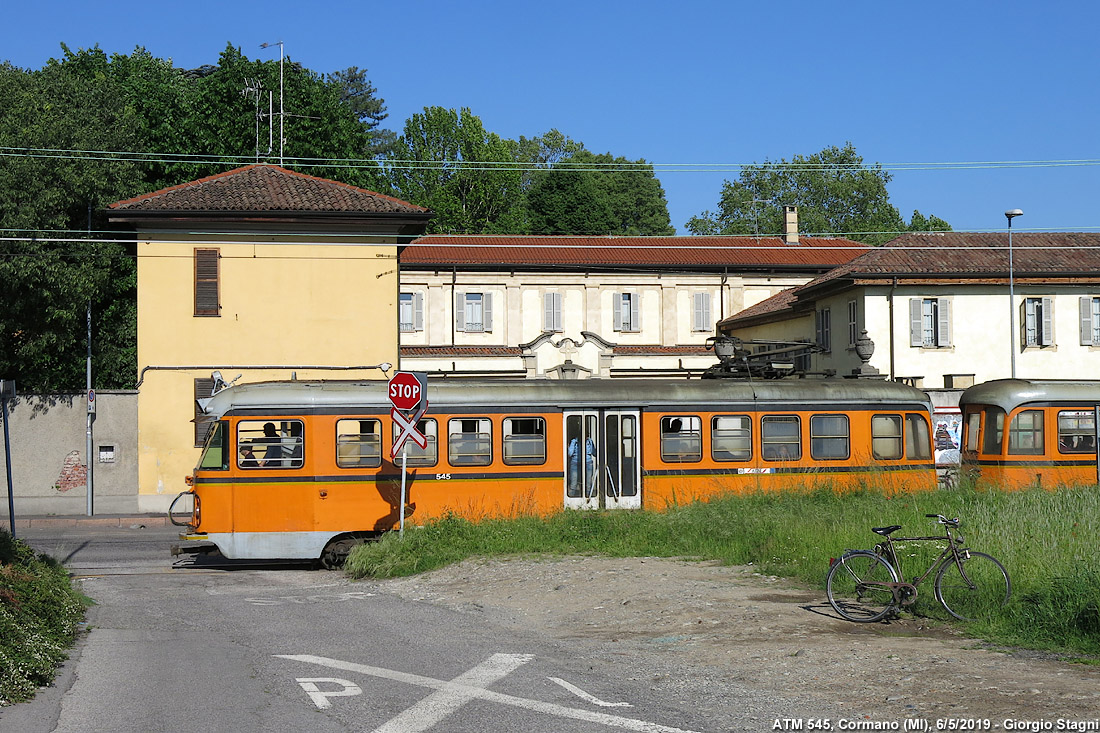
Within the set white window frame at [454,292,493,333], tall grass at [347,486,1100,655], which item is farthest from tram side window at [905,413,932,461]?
white window frame at [454,292,493,333]

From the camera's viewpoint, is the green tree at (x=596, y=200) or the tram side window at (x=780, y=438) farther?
the green tree at (x=596, y=200)

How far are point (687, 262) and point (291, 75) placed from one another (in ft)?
68.1

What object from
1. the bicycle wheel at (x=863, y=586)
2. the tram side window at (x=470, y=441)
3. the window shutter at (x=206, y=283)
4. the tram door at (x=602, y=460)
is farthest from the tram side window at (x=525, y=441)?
the window shutter at (x=206, y=283)

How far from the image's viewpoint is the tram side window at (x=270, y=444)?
1841 cm

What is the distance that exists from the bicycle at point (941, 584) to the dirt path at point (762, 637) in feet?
0.82

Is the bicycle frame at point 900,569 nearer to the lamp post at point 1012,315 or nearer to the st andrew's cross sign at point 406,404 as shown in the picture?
the st andrew's cross sign at point 406,404

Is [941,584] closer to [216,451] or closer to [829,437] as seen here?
[829,437]

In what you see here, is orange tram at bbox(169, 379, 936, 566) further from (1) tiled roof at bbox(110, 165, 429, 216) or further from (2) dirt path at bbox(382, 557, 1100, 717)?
(1) tiled roof at bbox(110, 165, 429, 216)

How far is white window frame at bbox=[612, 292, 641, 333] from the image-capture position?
5525cm

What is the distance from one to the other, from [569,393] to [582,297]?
1373 inches

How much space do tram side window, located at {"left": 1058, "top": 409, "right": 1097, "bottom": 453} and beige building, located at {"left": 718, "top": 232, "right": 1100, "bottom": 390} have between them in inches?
649

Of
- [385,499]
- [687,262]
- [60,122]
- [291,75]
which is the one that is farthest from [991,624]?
[687,262]

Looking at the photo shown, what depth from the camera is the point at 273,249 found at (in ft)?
105

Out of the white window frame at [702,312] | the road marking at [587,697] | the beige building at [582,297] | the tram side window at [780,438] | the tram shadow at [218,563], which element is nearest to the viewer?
the road marking at [587,697]
